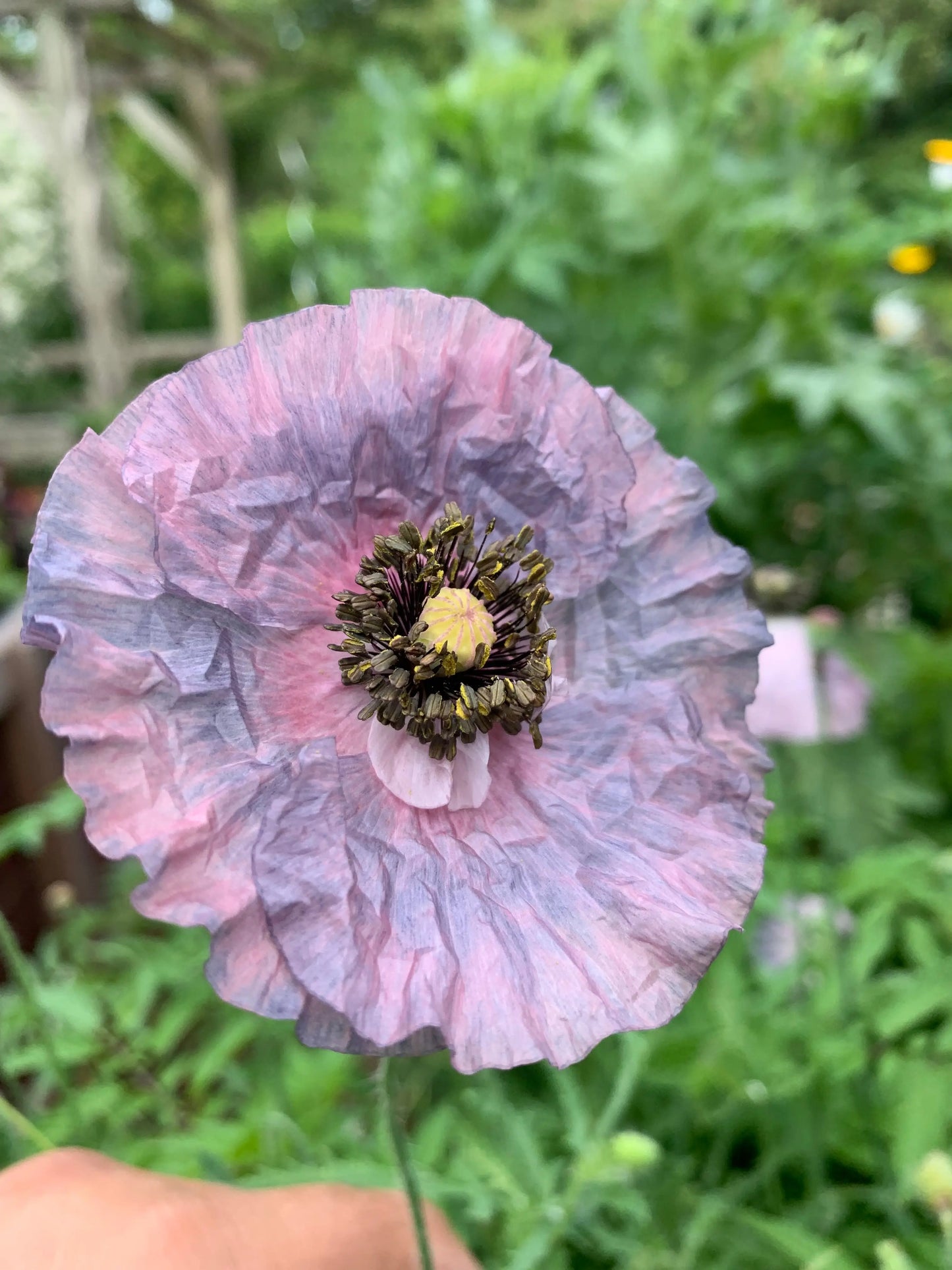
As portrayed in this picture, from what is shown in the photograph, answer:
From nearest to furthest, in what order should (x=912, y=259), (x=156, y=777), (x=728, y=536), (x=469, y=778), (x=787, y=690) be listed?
(x=156, y=777) → (x=469, y=778) → (x=787, y=690) → (x=728, y=536) → (x=912, y=259)

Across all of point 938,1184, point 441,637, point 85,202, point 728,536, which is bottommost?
point 938,1184

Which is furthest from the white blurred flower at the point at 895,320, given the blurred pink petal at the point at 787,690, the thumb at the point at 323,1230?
the thumb at the point at 323,1230

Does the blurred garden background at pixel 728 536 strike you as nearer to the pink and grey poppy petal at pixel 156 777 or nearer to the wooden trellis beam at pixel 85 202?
the wooden trellis beam at pixel 85 202

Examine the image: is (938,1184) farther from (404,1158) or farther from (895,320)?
(895,320)

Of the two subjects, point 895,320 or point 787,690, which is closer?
point 787,690

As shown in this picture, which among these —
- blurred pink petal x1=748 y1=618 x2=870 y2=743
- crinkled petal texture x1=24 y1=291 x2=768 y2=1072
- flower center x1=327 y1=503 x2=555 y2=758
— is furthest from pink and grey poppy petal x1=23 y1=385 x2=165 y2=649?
blurred pink petal x1=748 y1=618 x2=870 y2=743

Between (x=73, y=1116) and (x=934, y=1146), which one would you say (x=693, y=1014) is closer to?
(x=934, y=1146)

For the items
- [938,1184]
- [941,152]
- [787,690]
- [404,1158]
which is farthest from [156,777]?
[941,152]

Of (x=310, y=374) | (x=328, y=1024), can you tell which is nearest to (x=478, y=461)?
(x=310, y=374)
